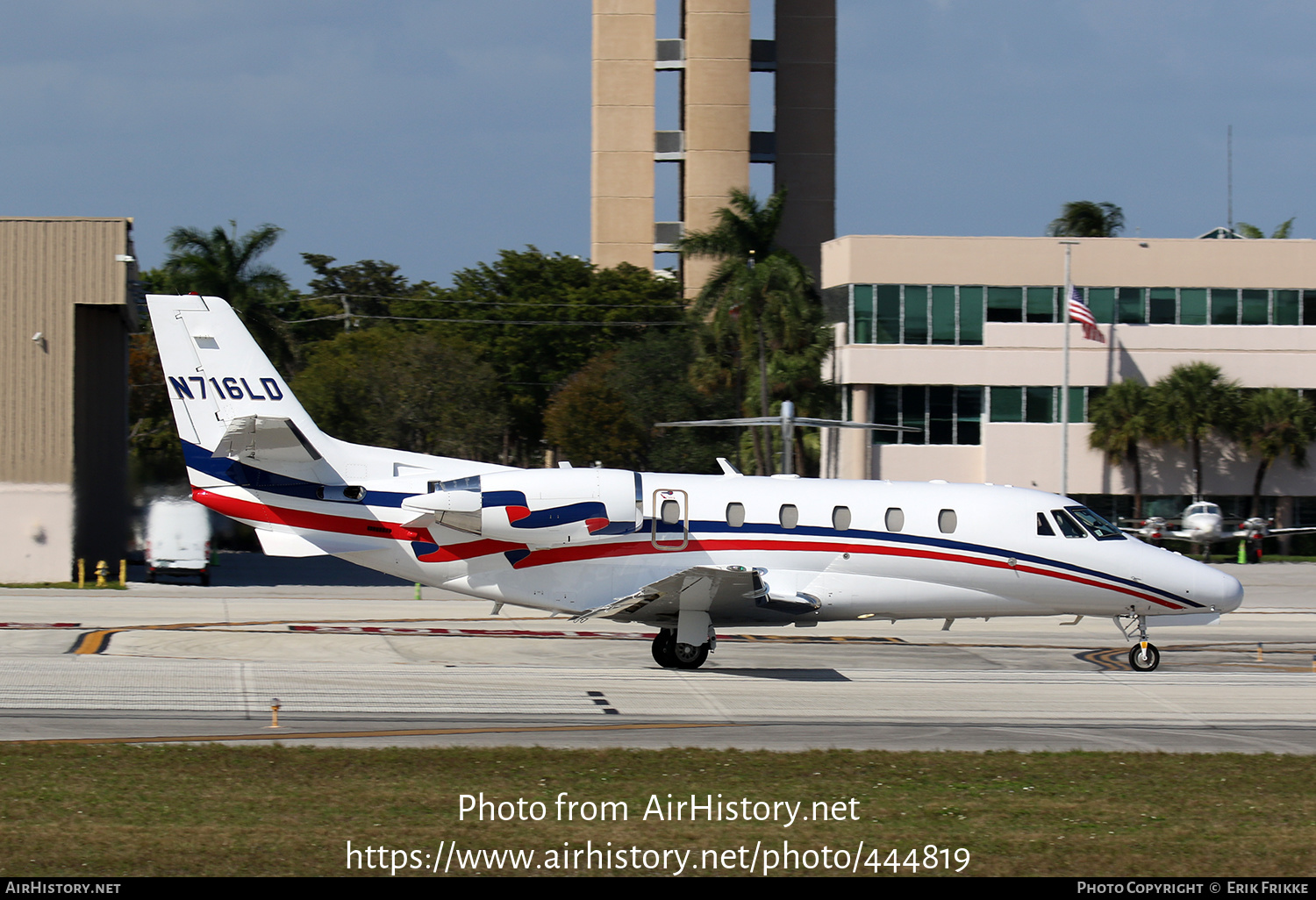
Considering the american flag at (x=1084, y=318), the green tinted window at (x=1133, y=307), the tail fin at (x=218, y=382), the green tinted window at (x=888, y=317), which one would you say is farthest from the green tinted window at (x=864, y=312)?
the tail fin at (x=218, y=382)

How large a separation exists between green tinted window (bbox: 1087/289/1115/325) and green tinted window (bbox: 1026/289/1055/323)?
1.41 m

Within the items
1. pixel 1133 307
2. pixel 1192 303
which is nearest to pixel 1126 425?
pixel 1133 307

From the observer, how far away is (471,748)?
13133mm

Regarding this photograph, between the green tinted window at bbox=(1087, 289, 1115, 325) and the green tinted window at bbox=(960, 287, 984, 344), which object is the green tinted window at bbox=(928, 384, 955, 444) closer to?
the green tinted window at bbox=(960, 287, 984, 344)

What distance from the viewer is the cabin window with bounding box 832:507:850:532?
19234 millimetres

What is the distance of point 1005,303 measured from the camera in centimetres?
4941

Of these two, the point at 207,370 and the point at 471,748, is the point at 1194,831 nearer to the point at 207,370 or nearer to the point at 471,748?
the point at 471,748

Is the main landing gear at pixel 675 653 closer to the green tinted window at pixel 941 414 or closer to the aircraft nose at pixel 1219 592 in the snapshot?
the aircraft nose at pixel 1219 592

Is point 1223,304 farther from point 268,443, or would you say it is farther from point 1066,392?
point 268,443

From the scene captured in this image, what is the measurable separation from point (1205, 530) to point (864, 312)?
47.9ft

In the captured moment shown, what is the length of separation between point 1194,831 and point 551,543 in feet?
34.3

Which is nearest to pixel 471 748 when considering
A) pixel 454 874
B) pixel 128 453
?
pixel 454 874

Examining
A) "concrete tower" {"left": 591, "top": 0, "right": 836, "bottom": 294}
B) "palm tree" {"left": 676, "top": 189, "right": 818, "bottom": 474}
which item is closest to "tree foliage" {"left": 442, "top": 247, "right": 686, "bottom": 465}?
"concrete tower" {"left": 591, "top": 0, "right": 836, "bottom": 294}

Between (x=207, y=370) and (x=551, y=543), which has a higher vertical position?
(x=207, y=370)
